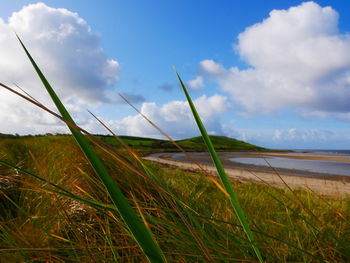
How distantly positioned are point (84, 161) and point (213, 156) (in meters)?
2.22

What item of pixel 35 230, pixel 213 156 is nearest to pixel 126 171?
pixel 35 230

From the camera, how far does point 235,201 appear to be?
0.59m

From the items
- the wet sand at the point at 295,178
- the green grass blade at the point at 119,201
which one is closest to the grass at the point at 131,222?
the green grass blade at the point at 119,201

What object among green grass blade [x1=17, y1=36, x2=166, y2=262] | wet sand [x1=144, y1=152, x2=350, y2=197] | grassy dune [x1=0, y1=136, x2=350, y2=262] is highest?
green grass blade [x1=17, y1=36, x2=166, y2=262]

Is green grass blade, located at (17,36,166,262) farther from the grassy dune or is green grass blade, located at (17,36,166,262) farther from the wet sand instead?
the wet sand

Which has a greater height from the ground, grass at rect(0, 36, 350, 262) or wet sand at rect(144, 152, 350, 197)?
grass at rect(0, 36, 350, 262)

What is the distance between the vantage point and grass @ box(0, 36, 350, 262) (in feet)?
1.56

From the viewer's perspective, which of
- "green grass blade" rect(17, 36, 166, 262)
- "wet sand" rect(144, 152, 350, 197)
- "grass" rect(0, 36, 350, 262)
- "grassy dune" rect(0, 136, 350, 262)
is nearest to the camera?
"green grass blade" rect(17, 36, 166, 262)

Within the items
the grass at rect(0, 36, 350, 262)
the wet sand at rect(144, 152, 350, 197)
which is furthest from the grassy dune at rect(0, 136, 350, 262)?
the wet sand at rect(144, 152, 350, 197)

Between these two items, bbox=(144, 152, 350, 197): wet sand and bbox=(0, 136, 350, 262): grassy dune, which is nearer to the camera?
bbox=(0, 136, 350, 262): grassy dune

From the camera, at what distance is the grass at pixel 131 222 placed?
47 centimetres

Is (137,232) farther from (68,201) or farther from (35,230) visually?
(68,201)

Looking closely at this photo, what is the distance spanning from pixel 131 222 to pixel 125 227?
0.84 m

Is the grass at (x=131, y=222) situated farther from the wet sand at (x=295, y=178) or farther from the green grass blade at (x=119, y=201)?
the wet sand at (x=295, y=178)
